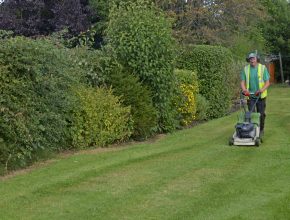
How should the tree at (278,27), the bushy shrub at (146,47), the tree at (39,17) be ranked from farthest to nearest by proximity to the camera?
the tree at (278,27) < the tree at (39,17) < the bushy shrub at (146,47)

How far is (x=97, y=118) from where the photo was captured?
1120 cm

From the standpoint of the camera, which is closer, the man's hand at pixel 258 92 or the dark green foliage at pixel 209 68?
the man's hand at pixel 258 92

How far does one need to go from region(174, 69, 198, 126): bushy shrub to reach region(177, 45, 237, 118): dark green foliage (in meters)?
1.36

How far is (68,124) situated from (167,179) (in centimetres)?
319

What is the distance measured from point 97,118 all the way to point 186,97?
14.6 ft

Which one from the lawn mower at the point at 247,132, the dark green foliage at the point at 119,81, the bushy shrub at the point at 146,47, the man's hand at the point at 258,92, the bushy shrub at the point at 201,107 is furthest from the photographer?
the bushy shrub at the point at 201,107

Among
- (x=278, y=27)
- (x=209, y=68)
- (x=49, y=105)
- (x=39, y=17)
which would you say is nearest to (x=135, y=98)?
(x=49, y=105)

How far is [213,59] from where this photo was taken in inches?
670

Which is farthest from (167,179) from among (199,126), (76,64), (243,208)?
(199,126)

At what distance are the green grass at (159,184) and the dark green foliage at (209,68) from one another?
5831mm

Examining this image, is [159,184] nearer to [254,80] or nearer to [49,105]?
[49,105]

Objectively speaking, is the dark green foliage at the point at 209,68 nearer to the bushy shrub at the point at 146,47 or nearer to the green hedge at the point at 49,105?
the bushy shrub at the point at 146,47

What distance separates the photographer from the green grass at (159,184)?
6.69m

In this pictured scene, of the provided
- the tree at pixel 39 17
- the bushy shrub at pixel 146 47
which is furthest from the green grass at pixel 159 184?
the tree at pixel 39 17
